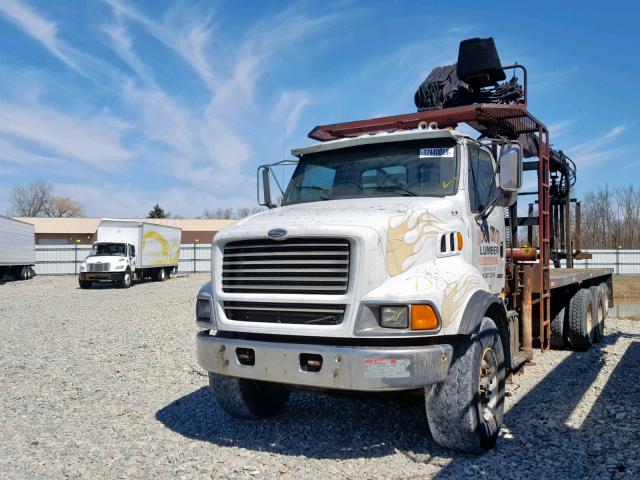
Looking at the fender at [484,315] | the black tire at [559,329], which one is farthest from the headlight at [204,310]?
the black tire at [559,329]

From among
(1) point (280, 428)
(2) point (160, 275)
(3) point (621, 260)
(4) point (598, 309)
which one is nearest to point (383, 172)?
(1) point (280, 428)

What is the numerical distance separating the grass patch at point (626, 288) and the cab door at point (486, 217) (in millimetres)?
20732

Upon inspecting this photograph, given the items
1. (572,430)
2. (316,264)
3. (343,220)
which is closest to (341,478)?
(316,264)

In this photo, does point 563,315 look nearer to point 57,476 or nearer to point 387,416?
point 387,416

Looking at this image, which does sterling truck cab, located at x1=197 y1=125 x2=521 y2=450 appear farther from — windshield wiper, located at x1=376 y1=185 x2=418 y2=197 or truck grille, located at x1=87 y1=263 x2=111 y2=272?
truck grille, located at x1=87 y1=263 x2=111 y2=272

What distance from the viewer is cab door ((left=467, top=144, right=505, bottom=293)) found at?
5070 mm

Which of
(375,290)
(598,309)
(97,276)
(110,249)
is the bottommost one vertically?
(97,276)

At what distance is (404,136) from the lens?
17.1 feet

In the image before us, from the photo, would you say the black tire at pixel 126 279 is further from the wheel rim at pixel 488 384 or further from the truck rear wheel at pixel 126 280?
the wheel rim at pixel 488 384

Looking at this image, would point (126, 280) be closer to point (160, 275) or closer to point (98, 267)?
point (98, 267)

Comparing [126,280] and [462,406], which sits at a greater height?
[462,406]

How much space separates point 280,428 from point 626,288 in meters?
26.1

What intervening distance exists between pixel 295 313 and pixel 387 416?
1.85 metres

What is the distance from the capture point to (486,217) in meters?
5.25
